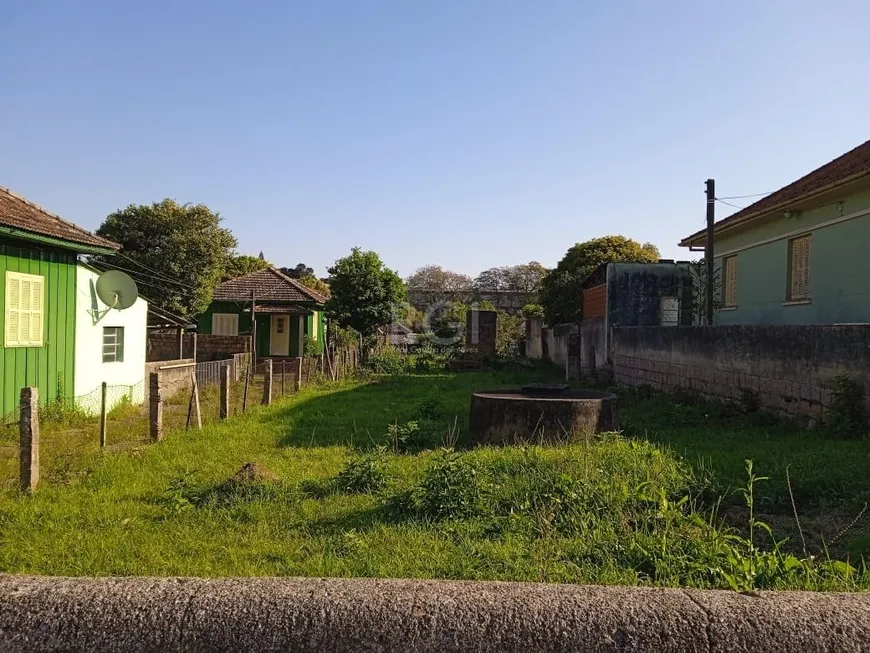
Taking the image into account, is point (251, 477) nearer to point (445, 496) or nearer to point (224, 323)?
point (445, 496)

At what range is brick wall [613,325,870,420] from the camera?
761 cm

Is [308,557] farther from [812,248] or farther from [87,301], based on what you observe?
[812,248]

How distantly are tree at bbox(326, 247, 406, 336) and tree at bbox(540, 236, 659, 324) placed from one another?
279 inches

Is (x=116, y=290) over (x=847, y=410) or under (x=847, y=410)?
over

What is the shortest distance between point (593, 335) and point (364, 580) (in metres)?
17.7

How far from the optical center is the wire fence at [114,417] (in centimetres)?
677

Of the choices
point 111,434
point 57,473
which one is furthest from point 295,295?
point 57,473

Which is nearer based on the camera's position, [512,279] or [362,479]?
[362,479]

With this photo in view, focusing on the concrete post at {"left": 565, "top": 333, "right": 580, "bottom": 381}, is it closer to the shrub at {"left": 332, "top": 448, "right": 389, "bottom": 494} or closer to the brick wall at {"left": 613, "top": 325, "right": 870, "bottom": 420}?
the brick wall at {"left": 613, "top": 325, "right": 870, "bottom": 420}

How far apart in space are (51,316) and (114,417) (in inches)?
74.8

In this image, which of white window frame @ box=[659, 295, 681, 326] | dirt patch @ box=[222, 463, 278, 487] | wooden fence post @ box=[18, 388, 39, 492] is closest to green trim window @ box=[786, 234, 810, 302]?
white window frame @ box=[659, 295, 681, 326]

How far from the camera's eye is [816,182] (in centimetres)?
1237

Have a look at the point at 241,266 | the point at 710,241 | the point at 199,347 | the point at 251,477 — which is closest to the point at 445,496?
the point at 251,477

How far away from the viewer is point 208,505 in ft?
17.1
